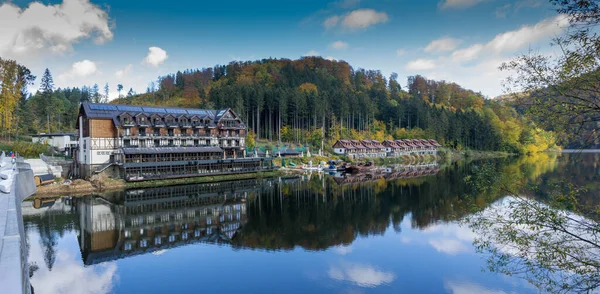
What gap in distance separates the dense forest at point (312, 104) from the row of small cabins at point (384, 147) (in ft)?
15.8

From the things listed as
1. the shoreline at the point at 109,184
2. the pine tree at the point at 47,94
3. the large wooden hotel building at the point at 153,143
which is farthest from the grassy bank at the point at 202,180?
the pine tree at the point at 47,94

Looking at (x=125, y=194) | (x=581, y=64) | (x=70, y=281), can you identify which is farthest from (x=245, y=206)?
(x=581, y=64)

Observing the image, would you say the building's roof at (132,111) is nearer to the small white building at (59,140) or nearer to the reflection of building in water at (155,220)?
the reflection of building in water at (155,220)

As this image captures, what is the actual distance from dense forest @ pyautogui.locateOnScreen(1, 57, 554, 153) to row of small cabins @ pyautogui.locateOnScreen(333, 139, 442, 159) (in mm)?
4809

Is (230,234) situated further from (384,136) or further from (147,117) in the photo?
(384,136)

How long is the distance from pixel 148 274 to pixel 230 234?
22.4 feet

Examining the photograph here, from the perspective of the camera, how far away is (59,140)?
5612 cm

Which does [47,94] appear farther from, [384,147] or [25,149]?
[384,147]

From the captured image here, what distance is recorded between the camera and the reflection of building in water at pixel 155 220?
20266mm

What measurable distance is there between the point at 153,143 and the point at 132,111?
5.33 meters

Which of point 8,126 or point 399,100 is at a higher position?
point 399,100

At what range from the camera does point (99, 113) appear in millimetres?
42969

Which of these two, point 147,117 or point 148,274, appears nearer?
point 148,274

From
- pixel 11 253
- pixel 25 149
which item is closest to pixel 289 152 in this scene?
pixel 25 149
